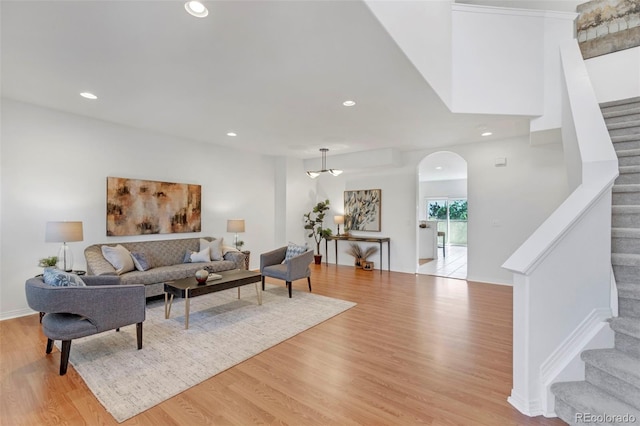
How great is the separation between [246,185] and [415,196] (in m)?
4.04

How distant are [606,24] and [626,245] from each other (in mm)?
3803

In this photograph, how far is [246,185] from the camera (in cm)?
679

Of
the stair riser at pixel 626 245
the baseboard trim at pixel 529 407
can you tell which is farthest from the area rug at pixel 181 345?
the stair riser at pixel 626 245

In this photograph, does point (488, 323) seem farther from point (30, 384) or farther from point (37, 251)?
point (37, 251)

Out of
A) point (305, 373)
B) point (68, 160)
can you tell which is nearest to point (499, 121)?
point (305, 373)

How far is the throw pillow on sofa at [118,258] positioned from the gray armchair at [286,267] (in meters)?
2.00

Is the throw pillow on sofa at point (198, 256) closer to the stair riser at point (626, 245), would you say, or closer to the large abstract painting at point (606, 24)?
the stair riser at point (626, 245)

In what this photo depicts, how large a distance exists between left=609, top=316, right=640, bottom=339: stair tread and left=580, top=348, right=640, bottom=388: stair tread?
0.49 ft

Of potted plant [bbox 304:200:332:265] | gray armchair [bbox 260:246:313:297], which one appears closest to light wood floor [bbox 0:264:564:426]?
gray armchair [bbox 260:246:313:297]

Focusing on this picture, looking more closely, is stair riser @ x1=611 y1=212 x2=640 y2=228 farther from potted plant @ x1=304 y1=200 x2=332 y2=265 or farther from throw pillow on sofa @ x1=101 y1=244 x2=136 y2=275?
throw pillow on sofa @ x1=101 y1=244 x2=136 y2=275

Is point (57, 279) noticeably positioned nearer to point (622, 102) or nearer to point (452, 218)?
point (622, 102)

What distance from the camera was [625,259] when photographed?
2143mm

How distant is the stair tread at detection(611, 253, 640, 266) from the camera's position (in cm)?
211

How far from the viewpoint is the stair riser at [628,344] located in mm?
1899
